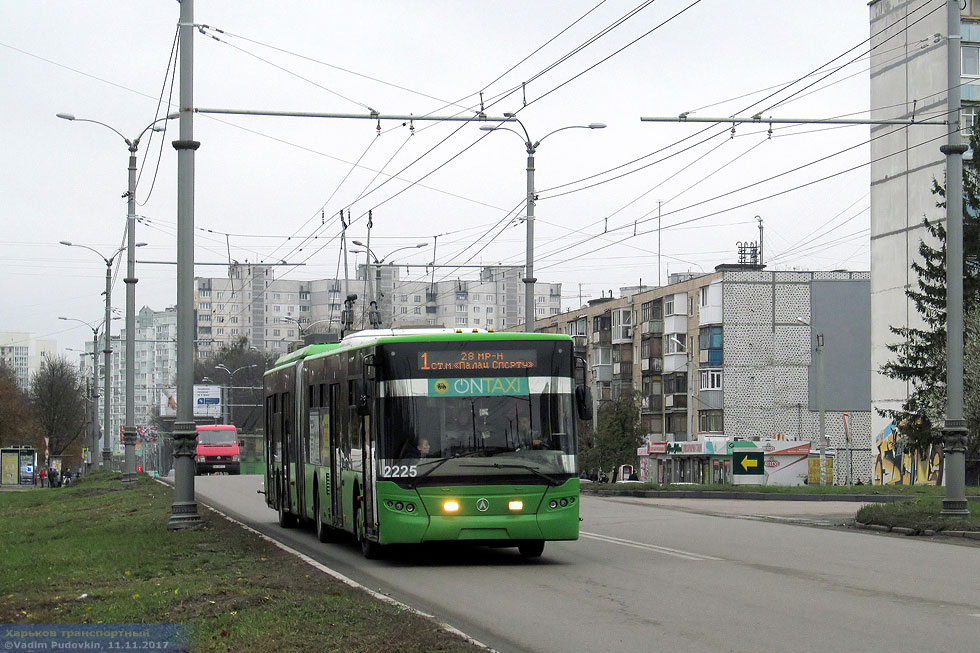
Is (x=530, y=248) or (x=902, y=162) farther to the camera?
(x=902, y=162)

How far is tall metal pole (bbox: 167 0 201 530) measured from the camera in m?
20.3

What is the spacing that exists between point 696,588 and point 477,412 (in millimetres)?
3793

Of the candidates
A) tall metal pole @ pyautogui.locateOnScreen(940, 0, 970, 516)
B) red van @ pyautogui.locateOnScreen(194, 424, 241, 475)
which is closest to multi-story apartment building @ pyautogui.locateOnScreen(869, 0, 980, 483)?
red van @ pyautogui.locateOnScreen(194, 424, 241, 475)

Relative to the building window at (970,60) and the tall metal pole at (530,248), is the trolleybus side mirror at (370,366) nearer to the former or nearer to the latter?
the tall metal pole at (530,248)

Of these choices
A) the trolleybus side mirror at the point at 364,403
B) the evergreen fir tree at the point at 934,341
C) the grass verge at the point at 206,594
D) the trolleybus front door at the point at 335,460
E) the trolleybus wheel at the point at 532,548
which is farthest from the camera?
the evergreen fir tree at the point at 934,341

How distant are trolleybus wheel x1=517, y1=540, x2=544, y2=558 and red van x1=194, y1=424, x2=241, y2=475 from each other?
50.9m

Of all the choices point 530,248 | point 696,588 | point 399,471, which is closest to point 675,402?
point 530,248

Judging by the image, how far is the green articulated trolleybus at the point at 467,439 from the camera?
51.1 feet

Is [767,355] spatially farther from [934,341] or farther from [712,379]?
[934,341]

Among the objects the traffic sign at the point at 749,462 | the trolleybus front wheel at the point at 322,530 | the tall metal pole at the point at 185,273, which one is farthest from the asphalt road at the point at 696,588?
the traffic sign at the point at 749,462

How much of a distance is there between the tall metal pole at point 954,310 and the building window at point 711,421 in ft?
199

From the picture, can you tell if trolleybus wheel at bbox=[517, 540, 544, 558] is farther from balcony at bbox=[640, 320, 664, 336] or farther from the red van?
balcony at bbox=[640, 320, 664, 336]

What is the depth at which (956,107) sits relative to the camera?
73.0ft

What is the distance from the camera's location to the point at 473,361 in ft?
52.9
